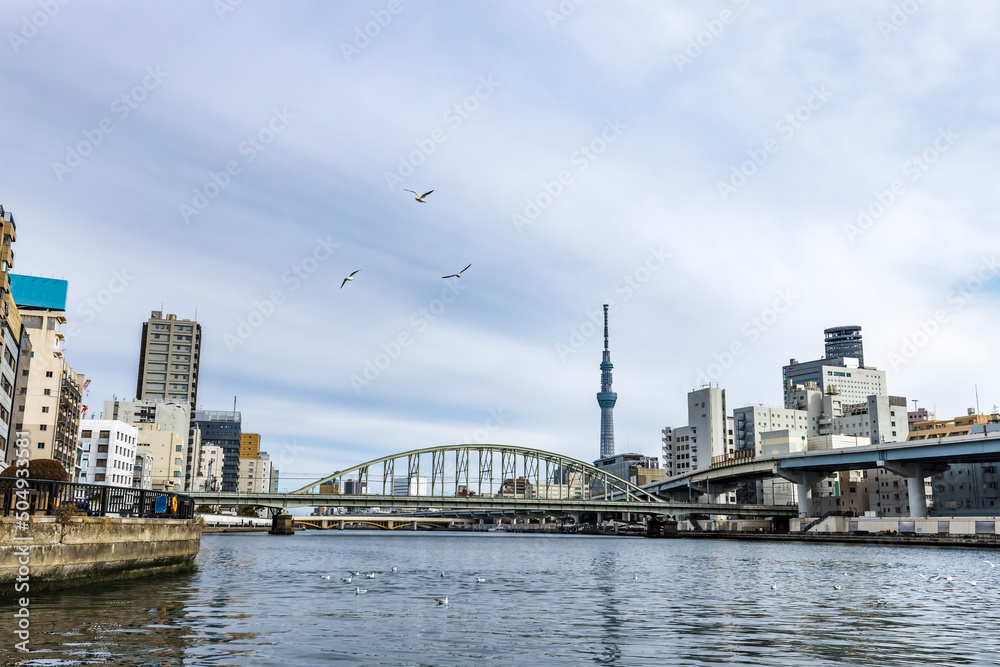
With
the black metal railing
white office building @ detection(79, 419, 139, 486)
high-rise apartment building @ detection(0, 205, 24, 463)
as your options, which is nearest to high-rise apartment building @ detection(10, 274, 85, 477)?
high-rise apartment building @ detection(0, 205, 24, 463)

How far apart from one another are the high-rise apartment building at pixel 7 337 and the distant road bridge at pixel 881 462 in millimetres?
117032

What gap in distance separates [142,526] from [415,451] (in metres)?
150

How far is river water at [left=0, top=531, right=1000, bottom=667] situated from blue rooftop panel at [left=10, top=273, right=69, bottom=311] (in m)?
84.6

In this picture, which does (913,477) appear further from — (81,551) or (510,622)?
(81,551)

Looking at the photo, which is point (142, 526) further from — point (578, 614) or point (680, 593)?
point (680, 593)

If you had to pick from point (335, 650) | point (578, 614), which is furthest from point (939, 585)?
point (335, 650)

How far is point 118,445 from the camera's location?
14488 cm

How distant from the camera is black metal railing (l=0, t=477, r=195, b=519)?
29.8 metres

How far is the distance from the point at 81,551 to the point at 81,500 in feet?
9.06

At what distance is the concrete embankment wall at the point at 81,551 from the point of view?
27844 millimetres

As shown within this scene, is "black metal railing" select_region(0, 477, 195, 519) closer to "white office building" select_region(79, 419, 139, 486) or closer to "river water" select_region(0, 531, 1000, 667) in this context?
"river water" select_region(0, 531, 1000, 667)

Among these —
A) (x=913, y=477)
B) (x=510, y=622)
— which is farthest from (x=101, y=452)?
(x=510, y=622)

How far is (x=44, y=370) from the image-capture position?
364ft

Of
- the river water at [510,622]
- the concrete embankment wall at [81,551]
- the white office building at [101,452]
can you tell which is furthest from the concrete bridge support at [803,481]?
the concrete embankment wall at [81,551]
